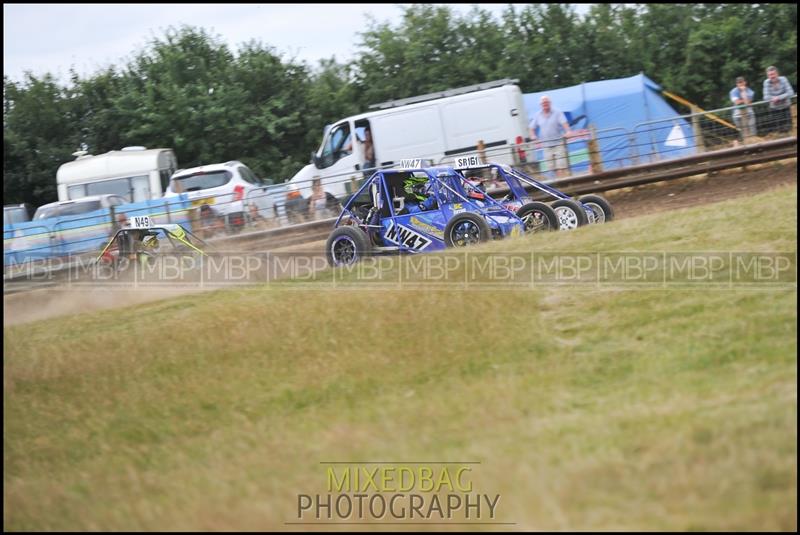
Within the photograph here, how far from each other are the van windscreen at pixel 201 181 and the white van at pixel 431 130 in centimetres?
204

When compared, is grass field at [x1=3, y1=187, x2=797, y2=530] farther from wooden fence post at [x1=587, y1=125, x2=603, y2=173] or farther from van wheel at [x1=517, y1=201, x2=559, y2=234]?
wooden fence post at [x1=587, y1=125, x2=603, y2=173]

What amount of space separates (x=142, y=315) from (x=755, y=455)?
324 inches

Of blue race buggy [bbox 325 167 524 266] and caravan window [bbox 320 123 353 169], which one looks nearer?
blue race buggy [bbox 325 167 524 266]

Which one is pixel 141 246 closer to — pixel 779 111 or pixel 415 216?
pixel 415 216

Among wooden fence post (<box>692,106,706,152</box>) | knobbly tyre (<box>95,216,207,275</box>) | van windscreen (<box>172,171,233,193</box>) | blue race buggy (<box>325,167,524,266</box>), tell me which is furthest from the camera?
van windscreen (<box>172,171,233,193</box>)

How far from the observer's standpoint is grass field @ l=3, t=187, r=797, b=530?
5.37 meters

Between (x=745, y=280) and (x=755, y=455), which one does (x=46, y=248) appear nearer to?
(x=745, y=280)

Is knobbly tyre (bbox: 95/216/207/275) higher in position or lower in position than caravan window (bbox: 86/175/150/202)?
lower

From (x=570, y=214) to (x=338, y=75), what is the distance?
58.9 feet

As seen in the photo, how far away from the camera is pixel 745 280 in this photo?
8992 millimetres
